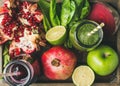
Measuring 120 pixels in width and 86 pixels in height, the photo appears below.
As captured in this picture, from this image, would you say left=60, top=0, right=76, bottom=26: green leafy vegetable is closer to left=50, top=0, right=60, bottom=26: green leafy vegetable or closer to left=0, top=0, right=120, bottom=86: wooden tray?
left=50, top=0, right=60, bottom=26: green leafy vegetable

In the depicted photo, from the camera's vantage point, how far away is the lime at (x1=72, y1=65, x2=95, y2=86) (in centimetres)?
203

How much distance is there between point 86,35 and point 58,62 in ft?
0.52

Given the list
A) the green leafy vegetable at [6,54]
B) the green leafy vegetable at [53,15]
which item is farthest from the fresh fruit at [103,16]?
the green leafy vegetable at [6,54]

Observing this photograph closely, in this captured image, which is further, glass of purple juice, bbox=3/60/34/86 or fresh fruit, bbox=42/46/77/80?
fresh fruit, bbox=42/46/77/80

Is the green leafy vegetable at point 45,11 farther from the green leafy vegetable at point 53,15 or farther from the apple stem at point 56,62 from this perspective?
the apple stem at point 56,62

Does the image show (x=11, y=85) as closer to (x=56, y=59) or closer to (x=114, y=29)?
(x=56, y=59)

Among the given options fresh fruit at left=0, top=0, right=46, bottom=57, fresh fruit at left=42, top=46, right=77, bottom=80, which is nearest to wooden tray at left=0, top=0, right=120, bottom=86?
fresh fruit at left=42, top=46, right=77, bottom=80

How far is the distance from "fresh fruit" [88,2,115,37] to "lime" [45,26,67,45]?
0.48 ft

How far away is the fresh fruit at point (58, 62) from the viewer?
6.63 ft

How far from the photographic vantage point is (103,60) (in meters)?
1.99

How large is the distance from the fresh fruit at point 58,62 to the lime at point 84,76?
0.03 metres

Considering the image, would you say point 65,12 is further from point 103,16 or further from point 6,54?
point 6,54

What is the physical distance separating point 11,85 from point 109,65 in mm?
384

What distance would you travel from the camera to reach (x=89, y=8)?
81.6 inches
